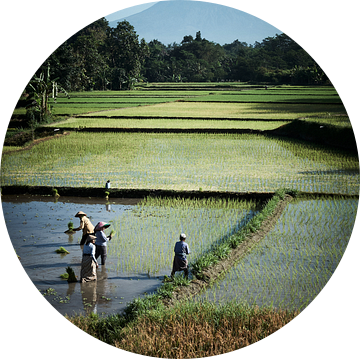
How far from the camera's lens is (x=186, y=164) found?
45.2 ft

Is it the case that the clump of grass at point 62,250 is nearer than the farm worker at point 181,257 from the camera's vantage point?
No

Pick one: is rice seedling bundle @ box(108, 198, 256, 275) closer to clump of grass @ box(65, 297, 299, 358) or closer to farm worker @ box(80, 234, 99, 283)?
farm worker @ box(80, 234, 99, 283)

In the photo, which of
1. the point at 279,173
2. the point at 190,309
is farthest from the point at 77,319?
the point at 279,173

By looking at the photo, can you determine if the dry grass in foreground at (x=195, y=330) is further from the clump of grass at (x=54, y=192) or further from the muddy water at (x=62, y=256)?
the clump of grass at (x=54, y=192)

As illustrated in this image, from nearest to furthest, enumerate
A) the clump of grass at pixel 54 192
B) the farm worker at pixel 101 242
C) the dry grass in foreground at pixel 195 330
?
the dry grass in foreground at pixel 195 330, the farm worker at pixel 101 242, the clump of grass at pixel 54 192

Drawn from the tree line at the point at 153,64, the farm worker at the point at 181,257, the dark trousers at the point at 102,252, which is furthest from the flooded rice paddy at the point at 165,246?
the tree line at the point at 153,64

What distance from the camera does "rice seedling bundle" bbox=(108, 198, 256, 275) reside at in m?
6.83

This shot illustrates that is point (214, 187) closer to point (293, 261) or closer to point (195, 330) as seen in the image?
point (293, 261)

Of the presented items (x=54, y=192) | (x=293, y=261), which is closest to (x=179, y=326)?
(x=293, y=261)

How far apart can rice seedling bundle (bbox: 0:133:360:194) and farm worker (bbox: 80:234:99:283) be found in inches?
203

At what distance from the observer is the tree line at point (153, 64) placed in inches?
1769

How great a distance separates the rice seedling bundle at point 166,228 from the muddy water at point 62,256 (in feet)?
1.05

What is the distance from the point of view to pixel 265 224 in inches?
327

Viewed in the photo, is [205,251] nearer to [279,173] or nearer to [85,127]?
[279,173]
